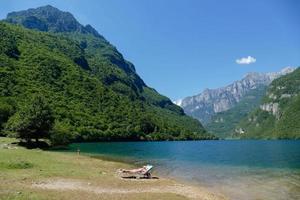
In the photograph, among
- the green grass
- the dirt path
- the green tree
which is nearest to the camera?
the green grass

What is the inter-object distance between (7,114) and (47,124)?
47.2m

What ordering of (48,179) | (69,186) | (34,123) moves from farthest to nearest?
(34,123)
(48,179)
(69,186)

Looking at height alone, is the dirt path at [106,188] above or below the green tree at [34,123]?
below

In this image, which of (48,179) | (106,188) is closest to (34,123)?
(48,179)

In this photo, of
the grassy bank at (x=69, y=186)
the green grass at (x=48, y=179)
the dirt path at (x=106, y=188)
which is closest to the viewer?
the green grass at (x=48, y=179)

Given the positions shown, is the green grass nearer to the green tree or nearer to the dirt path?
the dirt path

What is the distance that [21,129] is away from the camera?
98.2 m

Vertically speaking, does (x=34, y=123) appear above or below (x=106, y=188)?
above

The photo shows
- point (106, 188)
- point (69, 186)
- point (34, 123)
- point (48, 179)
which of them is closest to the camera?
point (69, 186)

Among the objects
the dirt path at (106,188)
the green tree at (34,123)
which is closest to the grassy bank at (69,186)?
the dirt path at (106,188)

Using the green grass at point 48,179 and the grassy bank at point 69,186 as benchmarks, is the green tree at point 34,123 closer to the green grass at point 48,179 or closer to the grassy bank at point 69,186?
the green grass at point 48,179

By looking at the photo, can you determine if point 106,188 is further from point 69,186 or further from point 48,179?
point 48,179

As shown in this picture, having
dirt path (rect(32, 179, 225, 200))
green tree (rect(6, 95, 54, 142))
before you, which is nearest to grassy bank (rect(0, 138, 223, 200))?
dirt path (rect(32, 179, 225, 200))

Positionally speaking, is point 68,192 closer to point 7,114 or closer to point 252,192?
point 252,192
